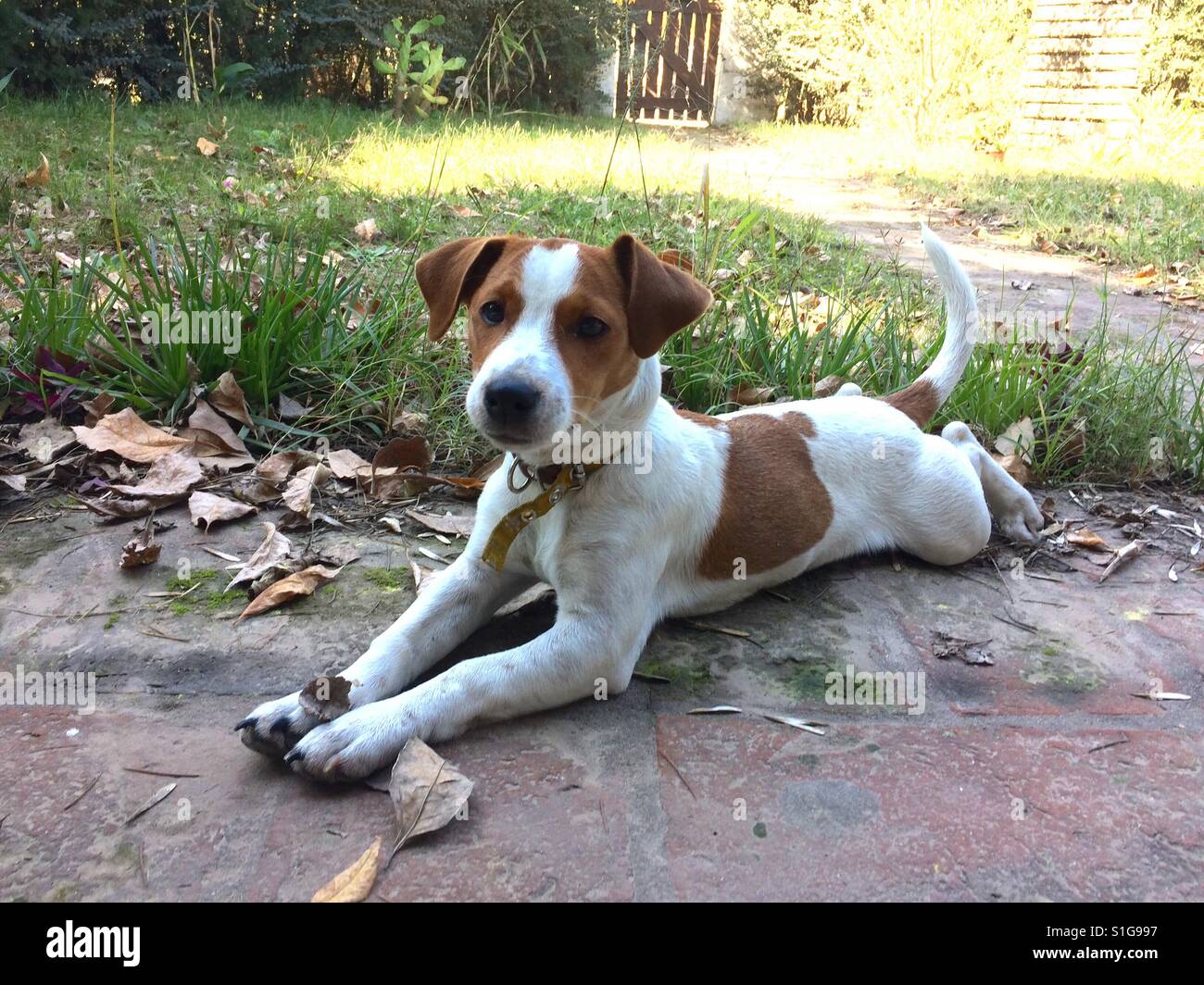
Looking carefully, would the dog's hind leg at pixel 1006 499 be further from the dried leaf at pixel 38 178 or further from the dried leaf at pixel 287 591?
the dried leaf at pixel 38 178

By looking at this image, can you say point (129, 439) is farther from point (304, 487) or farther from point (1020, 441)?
point (1020, 441)

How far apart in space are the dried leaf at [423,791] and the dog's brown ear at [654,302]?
1248 mm

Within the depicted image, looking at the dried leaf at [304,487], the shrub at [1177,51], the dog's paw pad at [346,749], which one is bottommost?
the dog's paw pad at [346,749]

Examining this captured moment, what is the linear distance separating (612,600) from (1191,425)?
3.34 meters

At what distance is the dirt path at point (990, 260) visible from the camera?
6.28 meters

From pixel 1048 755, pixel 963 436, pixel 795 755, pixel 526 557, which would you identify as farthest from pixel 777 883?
pixel 963 436

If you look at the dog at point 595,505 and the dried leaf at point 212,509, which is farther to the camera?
the dried leaf at point 212,509

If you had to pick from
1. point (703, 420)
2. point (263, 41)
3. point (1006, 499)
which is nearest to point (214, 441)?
point (703, 420)

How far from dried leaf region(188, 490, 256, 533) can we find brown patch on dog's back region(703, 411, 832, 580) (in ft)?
5.42

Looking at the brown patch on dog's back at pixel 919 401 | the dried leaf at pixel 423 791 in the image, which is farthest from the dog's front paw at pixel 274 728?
the brown patch on dog's back at pixel 919 401

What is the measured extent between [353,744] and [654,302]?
1409 mm

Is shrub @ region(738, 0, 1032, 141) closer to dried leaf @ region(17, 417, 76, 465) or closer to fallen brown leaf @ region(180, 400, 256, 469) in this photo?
fallen brown leaf @ region(180, 400, 256, 469)

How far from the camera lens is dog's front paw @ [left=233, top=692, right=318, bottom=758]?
222cm

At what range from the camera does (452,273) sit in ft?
9.34
